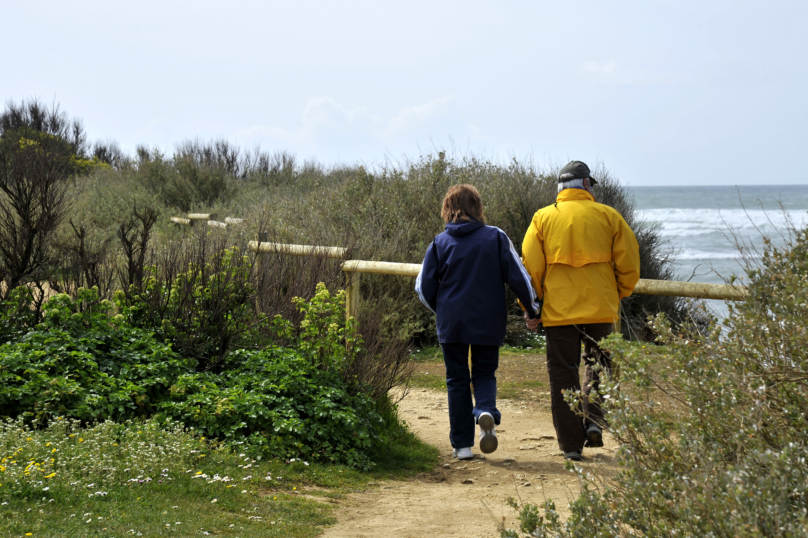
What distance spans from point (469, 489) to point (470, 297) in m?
1.26

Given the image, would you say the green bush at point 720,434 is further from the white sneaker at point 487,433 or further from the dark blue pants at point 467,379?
the dark blue pants at point 467,379

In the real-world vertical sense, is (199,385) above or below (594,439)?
above

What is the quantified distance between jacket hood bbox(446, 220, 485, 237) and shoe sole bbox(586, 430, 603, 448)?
64.0 inches

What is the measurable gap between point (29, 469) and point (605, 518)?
2951mm

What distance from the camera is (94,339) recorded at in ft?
16.4

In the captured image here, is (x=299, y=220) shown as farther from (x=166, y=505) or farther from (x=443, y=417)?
(x=166, y=505)

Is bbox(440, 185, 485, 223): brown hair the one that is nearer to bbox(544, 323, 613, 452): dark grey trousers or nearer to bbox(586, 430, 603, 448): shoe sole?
bbox(544, 323, 613, 452): dark grey trousers

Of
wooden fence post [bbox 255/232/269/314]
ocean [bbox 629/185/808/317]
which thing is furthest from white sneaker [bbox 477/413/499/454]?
ocean [bbox 629/185/808/317]

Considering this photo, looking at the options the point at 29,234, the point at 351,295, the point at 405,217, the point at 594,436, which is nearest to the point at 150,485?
the point at 594,436

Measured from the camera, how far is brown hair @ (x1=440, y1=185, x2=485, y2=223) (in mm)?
4816

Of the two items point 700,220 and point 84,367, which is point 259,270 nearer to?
point 84,367

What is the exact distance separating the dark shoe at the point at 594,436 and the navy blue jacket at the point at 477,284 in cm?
86

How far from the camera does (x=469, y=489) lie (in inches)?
173

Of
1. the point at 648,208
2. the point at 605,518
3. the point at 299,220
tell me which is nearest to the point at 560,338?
the point at 605,518
